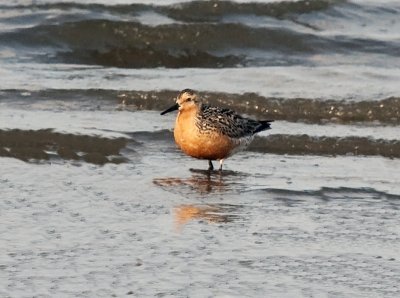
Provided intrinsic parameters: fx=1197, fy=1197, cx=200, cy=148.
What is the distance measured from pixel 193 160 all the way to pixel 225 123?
438mm

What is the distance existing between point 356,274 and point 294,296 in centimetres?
52

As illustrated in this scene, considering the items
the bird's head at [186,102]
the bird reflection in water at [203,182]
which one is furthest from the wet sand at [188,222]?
the bird's head at [186,102]

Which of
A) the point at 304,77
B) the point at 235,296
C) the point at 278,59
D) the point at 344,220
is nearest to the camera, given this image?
the point at 235,296

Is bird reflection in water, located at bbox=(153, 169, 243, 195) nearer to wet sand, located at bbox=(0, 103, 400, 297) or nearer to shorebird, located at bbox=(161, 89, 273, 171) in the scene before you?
wet sand, located at bbox=(0, 103, 400, 297)

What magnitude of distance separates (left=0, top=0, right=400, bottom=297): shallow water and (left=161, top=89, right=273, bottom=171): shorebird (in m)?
0.17

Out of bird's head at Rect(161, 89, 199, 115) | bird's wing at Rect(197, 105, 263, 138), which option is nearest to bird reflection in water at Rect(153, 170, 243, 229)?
bird's wing at Rect(197, 105, 263, 138)

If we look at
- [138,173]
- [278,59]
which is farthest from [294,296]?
[278,59]

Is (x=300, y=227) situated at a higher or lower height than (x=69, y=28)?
lower

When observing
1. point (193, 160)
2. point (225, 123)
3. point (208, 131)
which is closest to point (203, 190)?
point (208, 131)

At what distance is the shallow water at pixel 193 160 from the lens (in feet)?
20.4

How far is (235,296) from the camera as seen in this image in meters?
5.77

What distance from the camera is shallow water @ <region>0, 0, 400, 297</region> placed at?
6227 mm

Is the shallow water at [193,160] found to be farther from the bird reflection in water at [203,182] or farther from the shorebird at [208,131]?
the shorebird at [208,131]

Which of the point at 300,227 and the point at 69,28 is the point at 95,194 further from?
the point at 69,28
